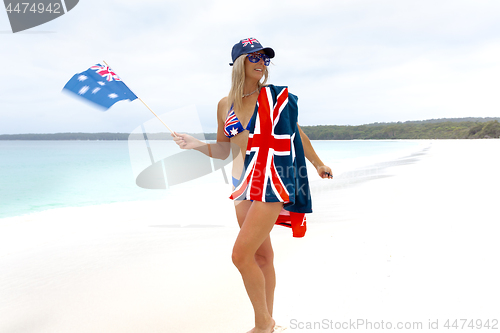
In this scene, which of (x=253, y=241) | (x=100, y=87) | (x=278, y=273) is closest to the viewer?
(x=253, y=241)

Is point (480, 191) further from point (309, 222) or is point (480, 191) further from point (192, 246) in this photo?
point (192, 246)

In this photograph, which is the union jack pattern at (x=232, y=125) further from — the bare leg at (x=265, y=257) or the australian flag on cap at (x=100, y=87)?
the australian flag on cap at (x=100, y=87)

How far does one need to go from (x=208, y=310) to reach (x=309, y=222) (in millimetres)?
2768


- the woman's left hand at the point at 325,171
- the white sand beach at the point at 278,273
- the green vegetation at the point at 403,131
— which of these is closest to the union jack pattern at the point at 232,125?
the woman's left hand at the point at 325,171

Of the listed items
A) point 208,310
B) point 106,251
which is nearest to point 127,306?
point 208,310

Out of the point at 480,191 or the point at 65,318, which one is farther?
the point at 480,191

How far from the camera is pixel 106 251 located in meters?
4.15

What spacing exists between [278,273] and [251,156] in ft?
5.52

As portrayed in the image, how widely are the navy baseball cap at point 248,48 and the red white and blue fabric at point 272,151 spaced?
0.26 meters

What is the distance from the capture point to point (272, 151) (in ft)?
6.24

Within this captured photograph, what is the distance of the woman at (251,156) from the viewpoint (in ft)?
6.12

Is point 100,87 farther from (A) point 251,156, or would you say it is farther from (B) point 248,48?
(A) point 251,156

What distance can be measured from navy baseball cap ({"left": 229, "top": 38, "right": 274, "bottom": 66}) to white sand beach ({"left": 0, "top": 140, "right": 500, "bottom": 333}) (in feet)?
6.07

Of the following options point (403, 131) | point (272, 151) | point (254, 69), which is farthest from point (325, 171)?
point (403, 131)
